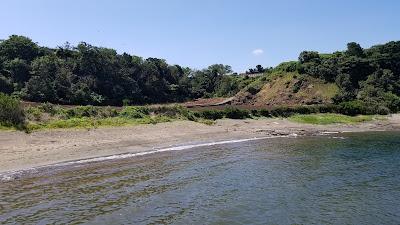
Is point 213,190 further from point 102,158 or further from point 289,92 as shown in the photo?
point 289,92

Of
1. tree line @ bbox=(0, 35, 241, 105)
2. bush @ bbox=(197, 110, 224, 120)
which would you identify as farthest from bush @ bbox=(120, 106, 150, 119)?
tree line @ bbox=(0, 35, 241, 105)

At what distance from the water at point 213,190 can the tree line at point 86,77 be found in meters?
45.9

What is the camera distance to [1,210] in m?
20.2

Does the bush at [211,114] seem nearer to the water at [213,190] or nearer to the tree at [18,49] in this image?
the water at [213,190]

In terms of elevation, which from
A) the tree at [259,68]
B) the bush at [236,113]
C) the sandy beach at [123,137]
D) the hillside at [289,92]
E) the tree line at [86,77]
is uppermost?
the tree at [259,68]

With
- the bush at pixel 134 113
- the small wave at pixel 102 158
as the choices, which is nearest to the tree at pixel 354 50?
the small wave at pixel 102 158

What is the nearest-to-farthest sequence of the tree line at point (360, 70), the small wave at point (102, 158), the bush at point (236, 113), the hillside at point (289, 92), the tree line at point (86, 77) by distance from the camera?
the small wave at point (102, 158)
the bush at point (236, 113)
the tree line at point (86, 77)
the tree line at point (360, 70)
the hillside at point (289, 92)

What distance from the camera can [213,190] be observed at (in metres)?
25.0

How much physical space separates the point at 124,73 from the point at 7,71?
2447 centimetres

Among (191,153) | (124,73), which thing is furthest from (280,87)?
(191,153)

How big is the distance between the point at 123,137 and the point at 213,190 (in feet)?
62.9

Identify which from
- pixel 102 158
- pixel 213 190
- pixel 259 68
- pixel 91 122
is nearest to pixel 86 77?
pixel 91 122

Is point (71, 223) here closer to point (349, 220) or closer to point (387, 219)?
point (349, 220)

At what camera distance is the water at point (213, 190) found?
19.7 metres
